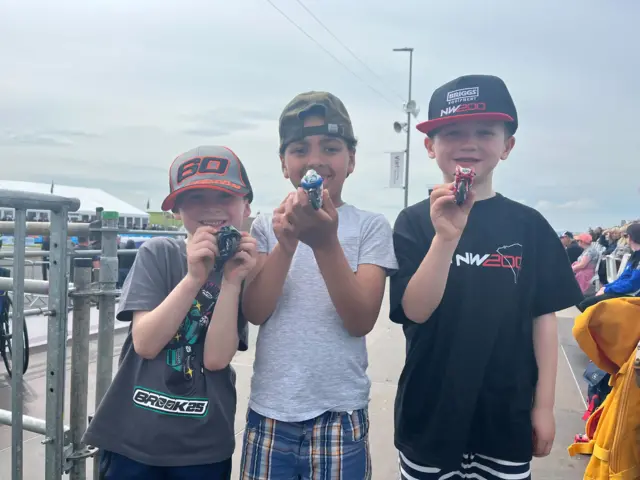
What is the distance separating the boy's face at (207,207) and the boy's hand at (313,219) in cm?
36

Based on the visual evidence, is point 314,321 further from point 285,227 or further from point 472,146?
point 472,146

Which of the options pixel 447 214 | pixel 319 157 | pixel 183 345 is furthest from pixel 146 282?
pixel 447 214

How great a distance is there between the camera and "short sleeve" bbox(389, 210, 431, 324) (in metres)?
1.68

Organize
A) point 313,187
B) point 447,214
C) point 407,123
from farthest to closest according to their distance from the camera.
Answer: point 407,123, point 447,214, point 313,187

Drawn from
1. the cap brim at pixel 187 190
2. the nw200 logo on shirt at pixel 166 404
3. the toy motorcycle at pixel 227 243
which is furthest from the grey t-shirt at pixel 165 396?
the toy motorcycle at pixel 227 243

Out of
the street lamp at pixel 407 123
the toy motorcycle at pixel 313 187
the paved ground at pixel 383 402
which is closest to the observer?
the toy motorcycle at pixel 313 187

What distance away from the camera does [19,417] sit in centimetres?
168

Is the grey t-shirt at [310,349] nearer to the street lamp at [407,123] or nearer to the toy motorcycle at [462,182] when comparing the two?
the toy motorcycle at [462,182]

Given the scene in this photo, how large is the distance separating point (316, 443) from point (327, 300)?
1.45 ft

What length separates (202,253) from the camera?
4.83 feet

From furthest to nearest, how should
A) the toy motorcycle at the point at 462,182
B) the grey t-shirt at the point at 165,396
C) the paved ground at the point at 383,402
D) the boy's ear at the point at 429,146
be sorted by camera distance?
the paved ground at the point at 383,402, the boy's ear at the point at 429,146, the grey t-shirt at the point at 165,396, the toy motorcycle at the point at 462,182

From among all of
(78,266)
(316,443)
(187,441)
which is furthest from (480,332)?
(78,266)

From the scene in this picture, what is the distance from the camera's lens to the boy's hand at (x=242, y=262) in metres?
1.53

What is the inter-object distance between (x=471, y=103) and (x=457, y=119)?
0.07 m
